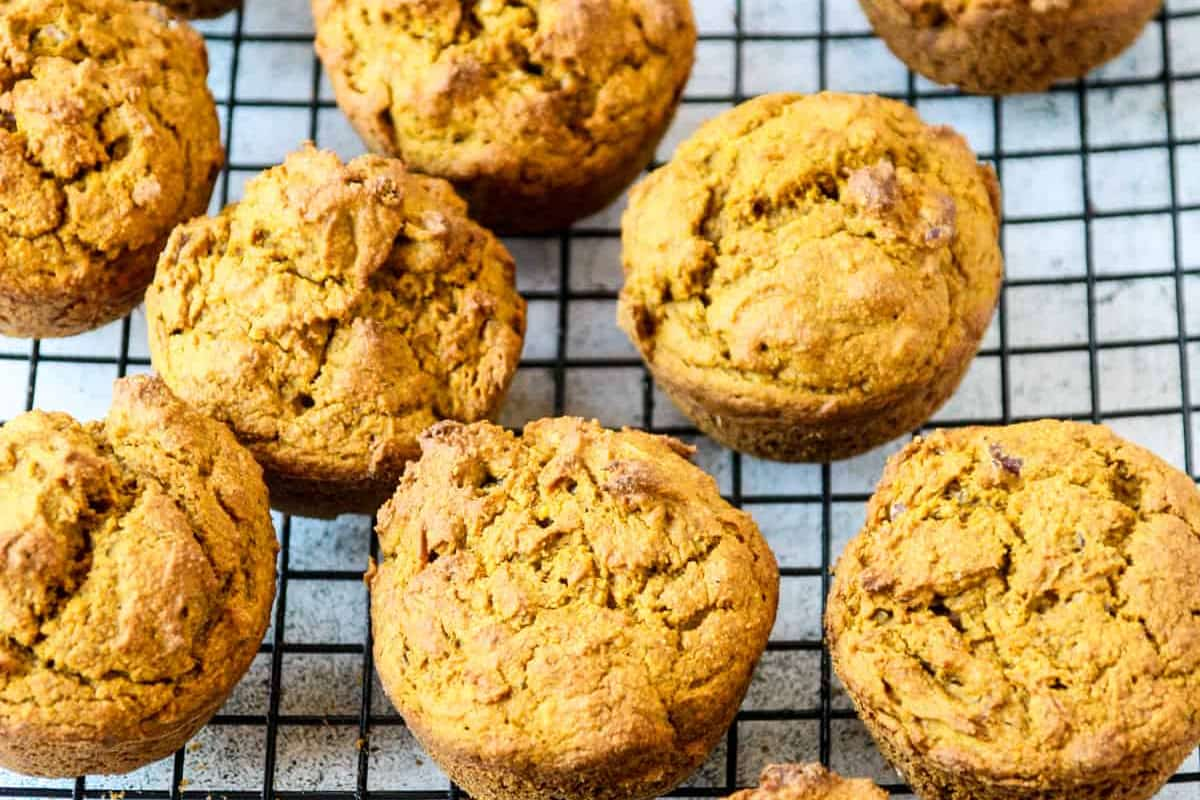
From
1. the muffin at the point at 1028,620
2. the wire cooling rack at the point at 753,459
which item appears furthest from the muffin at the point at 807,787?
the wire cooling rack at the point at 753,459

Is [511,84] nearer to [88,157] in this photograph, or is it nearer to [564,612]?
[88,157]

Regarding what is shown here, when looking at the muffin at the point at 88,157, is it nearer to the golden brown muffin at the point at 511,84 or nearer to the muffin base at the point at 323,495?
the golden brown muffin at the point at 511,84

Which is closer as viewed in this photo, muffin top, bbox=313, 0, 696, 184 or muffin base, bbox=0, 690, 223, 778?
muffin base, bbox=0, 690, 223, 778

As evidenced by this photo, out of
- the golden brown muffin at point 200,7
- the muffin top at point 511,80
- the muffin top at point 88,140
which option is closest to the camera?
the muffin top at point 88,140

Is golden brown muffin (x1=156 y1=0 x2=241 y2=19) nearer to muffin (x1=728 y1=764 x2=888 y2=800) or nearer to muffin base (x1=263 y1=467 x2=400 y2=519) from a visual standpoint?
muffin base (x1=263 y1=467 x2=400 y2=519)

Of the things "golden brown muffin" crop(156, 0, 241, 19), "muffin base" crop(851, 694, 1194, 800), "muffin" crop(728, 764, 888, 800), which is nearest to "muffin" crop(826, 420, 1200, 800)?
"muffin base" crop(851, 694, 1194, 800)

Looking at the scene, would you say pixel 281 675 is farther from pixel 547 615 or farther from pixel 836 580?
pixel 836 580

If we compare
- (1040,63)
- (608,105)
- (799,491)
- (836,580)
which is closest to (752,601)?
(836,580)
